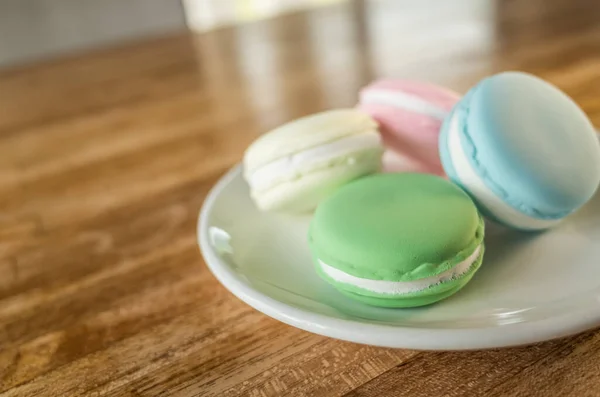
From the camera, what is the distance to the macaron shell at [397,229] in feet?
1.48

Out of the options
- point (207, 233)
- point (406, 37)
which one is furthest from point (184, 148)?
point (406, 37)

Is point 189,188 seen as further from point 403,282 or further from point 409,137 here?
point 403,282

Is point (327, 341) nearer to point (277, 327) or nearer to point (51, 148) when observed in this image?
point (277, 327)

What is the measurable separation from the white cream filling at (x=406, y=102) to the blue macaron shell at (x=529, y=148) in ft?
0.26

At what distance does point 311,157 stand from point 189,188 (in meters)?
0.26

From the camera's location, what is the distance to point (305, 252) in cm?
57

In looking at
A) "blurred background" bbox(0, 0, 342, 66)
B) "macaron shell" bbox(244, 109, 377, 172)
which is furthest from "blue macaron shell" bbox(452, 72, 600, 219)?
"blurred background" bbox(0, 0, 342, 66)

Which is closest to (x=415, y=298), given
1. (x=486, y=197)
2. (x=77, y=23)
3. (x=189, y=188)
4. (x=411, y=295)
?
(x=411, y=295)

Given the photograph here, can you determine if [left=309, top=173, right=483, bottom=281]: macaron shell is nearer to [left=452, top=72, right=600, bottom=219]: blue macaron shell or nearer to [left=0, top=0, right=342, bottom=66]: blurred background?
[left=452, top=72, right=600, bottom=219]: blue macaron shell

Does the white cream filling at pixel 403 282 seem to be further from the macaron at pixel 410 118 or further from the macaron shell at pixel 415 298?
the macaron at pixel 410 118

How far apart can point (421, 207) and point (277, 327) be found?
6.2 inches

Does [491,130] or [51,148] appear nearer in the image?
[491,130]

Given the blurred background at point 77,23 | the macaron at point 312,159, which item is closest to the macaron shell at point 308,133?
the macaron at point 312,159

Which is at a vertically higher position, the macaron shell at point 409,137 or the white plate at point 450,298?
the macaron shell at point 409,137
